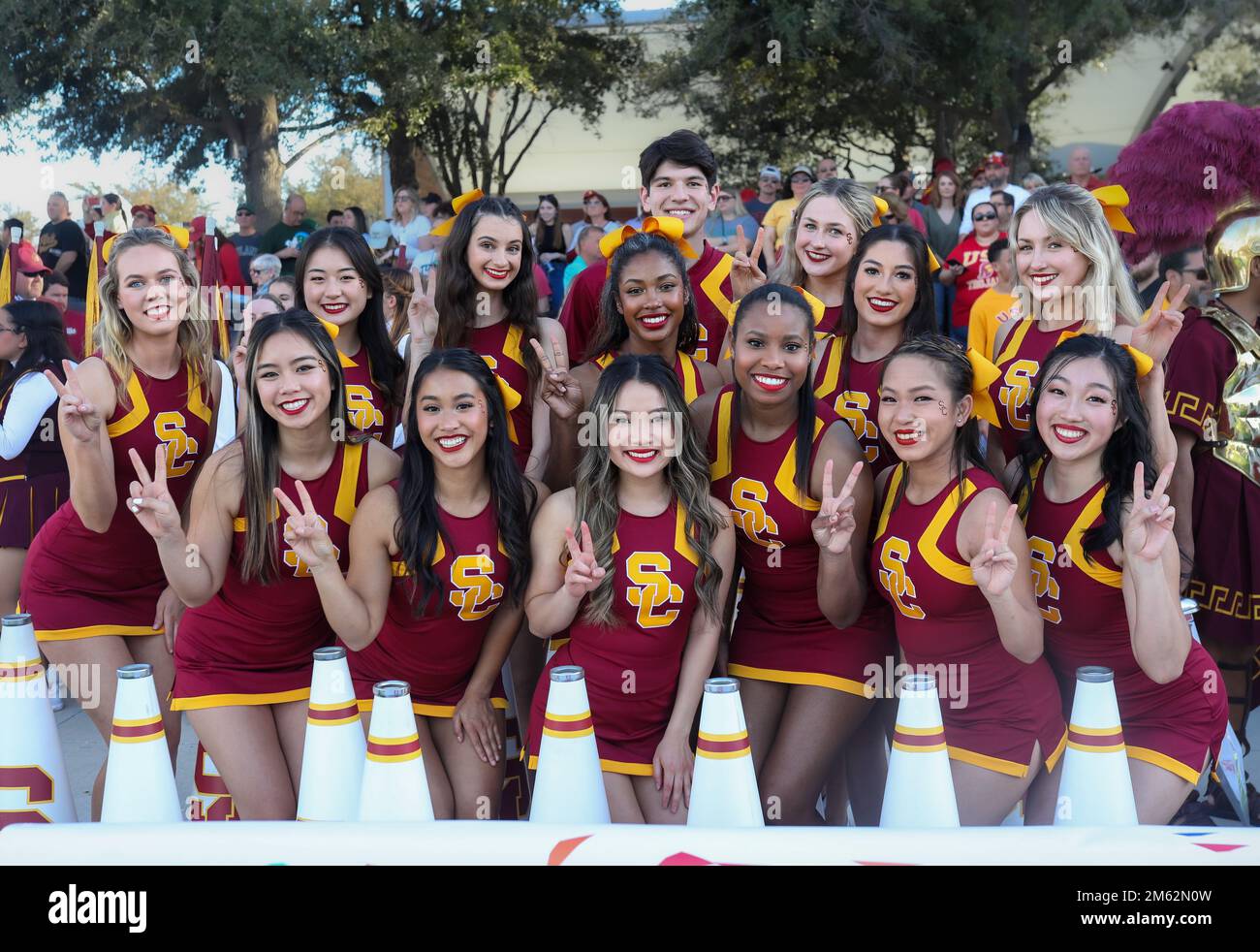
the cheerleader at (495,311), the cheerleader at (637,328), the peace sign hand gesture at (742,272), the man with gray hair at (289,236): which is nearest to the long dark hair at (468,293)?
the cheerleader at (495,311)

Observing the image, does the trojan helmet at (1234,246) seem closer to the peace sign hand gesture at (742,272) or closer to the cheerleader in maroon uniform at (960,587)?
the cheerleader in maroon uniform at (960,587)

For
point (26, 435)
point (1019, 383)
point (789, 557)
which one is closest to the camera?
point (789, 557)

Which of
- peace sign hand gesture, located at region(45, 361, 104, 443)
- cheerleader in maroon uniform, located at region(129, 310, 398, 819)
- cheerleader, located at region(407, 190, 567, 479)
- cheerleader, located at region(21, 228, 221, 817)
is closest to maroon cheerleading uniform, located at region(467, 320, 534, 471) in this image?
cheerleader, located at region(407, 190, 567, 479)

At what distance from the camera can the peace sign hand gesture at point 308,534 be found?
2848 millimetres

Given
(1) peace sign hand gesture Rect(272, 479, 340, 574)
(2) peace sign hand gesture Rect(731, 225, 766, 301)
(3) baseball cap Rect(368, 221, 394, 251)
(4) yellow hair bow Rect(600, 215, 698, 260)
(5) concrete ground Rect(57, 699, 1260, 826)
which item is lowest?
(5) concrete ground Rect(57, 699, 1260, 826)

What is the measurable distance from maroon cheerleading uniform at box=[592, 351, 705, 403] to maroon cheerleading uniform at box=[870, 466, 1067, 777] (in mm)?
936

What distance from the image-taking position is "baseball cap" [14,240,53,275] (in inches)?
359

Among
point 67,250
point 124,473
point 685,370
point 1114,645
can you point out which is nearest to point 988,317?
point 685,370

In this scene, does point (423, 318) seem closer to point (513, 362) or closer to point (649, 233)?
point (513, 362)

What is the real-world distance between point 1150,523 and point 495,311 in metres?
2.25

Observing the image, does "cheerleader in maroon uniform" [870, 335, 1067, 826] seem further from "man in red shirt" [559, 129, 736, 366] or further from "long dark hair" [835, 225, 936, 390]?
"man in red shirt" [559, 129, 736, 366]

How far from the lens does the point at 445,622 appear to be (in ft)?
10.6
